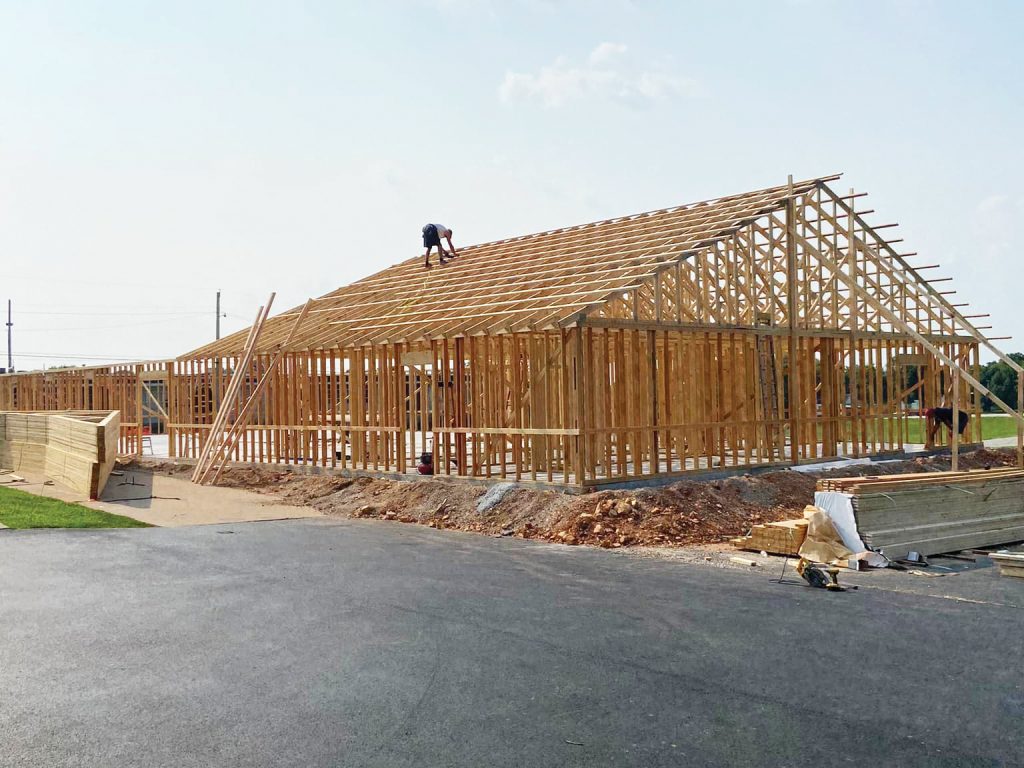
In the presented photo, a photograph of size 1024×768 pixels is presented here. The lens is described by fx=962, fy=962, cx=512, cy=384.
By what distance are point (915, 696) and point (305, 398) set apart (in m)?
16.0

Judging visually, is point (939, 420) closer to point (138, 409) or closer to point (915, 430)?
point (138, 409)

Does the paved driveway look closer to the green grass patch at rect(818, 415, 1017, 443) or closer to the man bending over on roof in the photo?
the green grass patch at rect(818, 415, 1017, 443)

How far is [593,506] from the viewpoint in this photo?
1345cm

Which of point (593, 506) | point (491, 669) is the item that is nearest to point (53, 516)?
point (593, 506)

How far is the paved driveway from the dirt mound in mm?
2437

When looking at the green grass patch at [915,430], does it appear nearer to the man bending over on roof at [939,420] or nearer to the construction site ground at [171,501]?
the man bending over on roof at [939,420]

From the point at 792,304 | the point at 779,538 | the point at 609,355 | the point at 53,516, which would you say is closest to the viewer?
the point at 779,538

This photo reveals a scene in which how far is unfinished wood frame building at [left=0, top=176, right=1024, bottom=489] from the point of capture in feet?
50.4

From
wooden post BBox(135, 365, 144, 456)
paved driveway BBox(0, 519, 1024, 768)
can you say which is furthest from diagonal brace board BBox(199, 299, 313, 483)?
paved driveway BBox(0, 519, 1024, 768)

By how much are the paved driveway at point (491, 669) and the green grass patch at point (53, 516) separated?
11.0ft

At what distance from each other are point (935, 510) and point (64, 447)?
16.4 m

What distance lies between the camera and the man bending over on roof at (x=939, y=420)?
819 inches

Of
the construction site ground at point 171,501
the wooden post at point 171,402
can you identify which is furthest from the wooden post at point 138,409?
the construction site ground at point 171,501

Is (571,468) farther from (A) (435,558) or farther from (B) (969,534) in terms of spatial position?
(B) (969,534)
